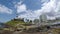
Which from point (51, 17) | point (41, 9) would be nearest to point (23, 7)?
point (41, 9)

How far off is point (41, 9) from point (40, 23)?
1.48 ft

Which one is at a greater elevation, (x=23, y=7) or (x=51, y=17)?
(x=23, y=7)

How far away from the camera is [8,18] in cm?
524

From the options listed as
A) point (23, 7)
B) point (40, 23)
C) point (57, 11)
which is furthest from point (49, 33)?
point (23, 7)

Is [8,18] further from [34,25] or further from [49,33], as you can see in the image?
[49,33]

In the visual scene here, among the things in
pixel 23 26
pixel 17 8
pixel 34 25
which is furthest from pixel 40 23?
pixel 17 8

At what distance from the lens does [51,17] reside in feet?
17.1

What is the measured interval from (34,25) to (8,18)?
849 mm

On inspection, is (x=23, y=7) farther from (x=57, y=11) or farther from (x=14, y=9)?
(x=57, y=11)

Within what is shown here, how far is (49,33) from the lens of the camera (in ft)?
16.7

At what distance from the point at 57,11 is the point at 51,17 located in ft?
0.90

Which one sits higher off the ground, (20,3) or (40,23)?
(20,3)

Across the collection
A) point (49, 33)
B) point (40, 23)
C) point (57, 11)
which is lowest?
point (49, 33)

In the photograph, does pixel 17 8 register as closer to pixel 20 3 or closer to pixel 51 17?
pixel 20 3
